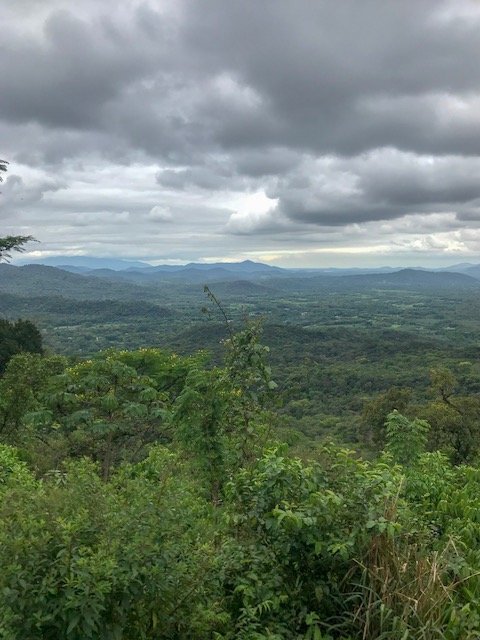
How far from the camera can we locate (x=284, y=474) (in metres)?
3.45

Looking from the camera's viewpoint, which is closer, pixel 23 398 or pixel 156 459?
pixel 156 459

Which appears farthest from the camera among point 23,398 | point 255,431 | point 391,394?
point 391,394

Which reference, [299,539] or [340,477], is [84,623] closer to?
[299,539]

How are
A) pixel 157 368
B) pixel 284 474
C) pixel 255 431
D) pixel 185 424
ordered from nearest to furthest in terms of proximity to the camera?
pixel 284 474
pixel 255 431
pixel 185 424
pixel 157 368

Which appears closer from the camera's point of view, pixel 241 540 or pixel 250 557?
pixel 250 557

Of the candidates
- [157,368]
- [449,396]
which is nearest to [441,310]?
[449,396]

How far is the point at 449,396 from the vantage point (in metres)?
24.8

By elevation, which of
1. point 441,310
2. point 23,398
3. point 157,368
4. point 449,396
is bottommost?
point 441,310

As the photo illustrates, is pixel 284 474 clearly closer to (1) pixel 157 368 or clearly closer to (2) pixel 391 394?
(1) pixel 157 368

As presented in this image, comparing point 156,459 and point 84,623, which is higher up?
point 84,623

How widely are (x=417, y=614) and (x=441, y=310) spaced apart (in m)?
183

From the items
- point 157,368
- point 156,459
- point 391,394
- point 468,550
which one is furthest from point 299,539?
point 391,394

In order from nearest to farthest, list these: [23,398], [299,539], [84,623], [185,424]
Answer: [84,623] < [299,539] < [185,424] < [23,398]

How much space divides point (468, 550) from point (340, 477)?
3.46 feet
